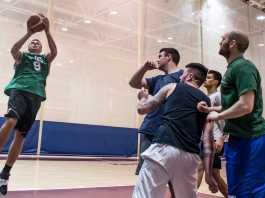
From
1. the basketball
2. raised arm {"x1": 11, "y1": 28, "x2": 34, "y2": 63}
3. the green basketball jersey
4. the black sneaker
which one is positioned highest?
the basketball

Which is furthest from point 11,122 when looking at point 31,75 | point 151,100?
point 151,100

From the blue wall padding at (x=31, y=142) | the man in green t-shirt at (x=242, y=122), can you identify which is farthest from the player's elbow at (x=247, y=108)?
the blue wall padding at (x=31, y=142)

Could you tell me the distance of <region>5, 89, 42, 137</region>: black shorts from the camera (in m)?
2.98

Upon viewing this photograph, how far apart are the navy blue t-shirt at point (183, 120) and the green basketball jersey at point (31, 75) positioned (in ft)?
5.63

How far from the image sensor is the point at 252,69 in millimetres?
1860

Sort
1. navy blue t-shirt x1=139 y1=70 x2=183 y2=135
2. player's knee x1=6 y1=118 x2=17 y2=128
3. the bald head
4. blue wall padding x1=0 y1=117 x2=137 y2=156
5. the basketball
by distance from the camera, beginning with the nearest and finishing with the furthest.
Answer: the bald head, navy blue t-shirt x1=139 y1=70 x2=183 y2=135, player's knee x1=6 y1=118 x2=17 y2=128, the basketball, blue wall padding x1=0 y1=117 x2=137 y2=156

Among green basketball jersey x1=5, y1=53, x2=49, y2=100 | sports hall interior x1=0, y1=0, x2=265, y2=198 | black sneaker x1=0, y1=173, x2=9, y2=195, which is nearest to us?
black sneaker x1=0, y1=173, x2=9, y2=195

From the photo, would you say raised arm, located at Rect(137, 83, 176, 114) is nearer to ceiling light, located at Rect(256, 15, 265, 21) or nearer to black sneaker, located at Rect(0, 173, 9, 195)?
black sneaker, located at Rect(0, 173, 9, 195)

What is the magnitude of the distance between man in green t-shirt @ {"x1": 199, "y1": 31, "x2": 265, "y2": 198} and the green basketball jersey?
1.90m

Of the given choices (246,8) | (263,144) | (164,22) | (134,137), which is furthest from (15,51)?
(246,8)

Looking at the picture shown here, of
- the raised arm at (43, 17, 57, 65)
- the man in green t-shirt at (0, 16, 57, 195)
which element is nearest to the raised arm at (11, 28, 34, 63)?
the man in green t-shirt at (0, 16, 57, 195)

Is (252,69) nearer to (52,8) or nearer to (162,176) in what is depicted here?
(162,176)

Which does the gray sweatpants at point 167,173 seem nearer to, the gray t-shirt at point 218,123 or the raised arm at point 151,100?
the raised arm at point 151,100

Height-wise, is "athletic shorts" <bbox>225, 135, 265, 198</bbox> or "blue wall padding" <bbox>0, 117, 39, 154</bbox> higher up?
"athletic shorts" <bbox>225, 135, 265, 198</bbox>
